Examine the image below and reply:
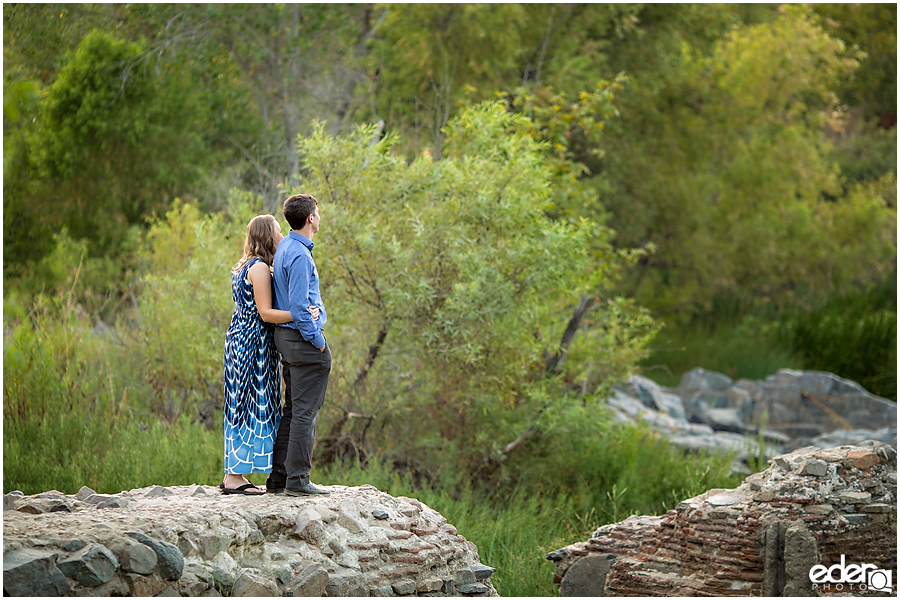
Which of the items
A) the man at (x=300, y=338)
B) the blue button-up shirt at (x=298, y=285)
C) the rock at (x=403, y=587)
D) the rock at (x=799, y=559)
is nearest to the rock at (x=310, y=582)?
the rock at (x=403, y=587)

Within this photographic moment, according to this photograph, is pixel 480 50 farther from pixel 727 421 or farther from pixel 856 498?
pixel 856 498

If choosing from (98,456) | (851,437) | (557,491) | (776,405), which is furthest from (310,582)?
(776,405)

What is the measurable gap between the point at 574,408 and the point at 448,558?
12.2 ft

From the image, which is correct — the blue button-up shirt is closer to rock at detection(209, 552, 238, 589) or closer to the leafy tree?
rock at detection(209, 552, 238, 589)

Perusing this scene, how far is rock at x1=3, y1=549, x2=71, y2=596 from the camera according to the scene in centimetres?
382

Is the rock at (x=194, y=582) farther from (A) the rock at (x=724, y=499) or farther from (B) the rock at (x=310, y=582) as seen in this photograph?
(A) the rock at (x=724, y=499)

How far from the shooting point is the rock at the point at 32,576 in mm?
3816

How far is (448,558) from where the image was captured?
16.6ft

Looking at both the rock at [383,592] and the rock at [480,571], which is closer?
the rock at [383,592]

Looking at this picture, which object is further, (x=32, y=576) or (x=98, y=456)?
(x=98, y=456)

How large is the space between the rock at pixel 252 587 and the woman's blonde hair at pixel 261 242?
1.78 meters

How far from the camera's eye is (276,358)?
5164 millimetres

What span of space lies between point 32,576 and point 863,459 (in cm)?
550

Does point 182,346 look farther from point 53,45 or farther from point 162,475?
point 53,45
